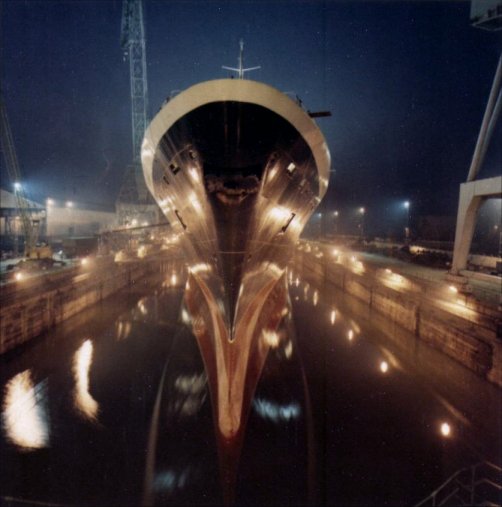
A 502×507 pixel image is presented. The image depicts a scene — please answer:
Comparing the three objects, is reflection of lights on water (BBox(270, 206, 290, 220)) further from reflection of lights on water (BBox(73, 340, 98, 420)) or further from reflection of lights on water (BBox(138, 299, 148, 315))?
reflection of lights on water (BBox(138, 299, 148, 315))

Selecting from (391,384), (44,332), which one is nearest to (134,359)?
(44,332)

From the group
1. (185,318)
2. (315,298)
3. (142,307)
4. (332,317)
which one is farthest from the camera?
(315,298)

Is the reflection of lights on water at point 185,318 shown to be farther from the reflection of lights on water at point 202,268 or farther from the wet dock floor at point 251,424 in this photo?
the reflection of lights on water at point 202,268

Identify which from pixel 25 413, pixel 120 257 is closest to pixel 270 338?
pixel 25 413

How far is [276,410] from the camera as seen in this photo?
873 centimetres

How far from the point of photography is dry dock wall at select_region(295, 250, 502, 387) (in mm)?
9898

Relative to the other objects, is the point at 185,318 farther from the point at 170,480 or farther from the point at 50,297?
the point at 170,480

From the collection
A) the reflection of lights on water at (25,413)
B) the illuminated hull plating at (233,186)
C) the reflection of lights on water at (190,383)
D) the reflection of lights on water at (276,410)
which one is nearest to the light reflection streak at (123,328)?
the reflection of lights on water at (25,413)

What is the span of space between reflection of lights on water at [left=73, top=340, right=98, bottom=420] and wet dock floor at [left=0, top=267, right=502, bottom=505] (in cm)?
6

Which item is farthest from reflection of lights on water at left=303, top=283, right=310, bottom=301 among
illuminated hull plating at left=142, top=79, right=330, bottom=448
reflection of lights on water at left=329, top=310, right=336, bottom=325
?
illuminated hull plating at left=142, top=79, right=330, bottom=448

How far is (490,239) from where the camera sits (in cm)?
4125

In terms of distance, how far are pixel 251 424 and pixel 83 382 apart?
605 centimetres

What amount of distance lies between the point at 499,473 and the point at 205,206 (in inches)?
348

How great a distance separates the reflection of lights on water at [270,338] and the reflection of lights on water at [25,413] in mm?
6430
